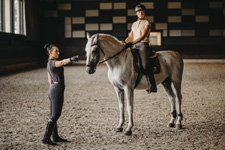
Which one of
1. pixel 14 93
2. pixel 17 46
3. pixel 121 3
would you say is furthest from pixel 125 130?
pixel 121 3

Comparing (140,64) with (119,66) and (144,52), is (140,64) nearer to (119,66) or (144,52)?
(144,52)

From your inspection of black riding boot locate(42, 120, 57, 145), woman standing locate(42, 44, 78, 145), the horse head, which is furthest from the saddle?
black riding boot locate(42, 120, 57, 145)

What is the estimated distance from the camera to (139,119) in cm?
322

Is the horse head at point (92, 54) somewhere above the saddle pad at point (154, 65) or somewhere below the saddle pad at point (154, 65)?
above

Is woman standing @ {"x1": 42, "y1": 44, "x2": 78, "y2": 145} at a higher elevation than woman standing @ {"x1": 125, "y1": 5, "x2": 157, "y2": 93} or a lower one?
lower

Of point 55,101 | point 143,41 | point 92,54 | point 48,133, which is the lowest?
point 48,133

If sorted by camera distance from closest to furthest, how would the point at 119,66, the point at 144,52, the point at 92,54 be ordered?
the point at 92,54
the point at 119,66
the point at 144,52

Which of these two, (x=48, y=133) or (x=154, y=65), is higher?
(x=154, y=65)

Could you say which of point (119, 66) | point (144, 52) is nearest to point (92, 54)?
point (119, 66)

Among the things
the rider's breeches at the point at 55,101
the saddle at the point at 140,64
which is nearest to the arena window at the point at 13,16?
the saddle at the point at 140,64

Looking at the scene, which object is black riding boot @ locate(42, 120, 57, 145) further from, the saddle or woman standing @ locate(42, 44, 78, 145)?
the saddle

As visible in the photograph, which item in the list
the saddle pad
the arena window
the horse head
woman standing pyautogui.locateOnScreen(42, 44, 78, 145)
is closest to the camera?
woman standing pyautogui.locateOnScreen(42, 44, 78, 145)

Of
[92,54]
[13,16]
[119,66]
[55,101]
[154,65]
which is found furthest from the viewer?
[13,16]

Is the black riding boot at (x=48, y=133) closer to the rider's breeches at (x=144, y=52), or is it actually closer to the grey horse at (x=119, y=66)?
the grey horse at (x=119, y=66)
